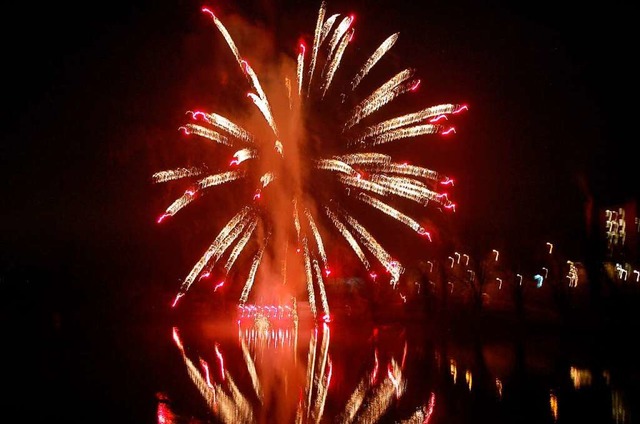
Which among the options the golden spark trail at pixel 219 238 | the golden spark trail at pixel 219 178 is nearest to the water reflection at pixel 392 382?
the golden spark trail at pixel 219 238

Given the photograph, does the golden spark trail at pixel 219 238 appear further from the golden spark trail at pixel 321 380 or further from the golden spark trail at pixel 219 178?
the golden spark trail at pixel 321 380

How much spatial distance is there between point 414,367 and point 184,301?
21.4m

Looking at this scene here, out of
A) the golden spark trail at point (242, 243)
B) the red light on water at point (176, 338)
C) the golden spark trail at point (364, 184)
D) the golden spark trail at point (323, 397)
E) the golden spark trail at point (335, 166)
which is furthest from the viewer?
the golden spark trail at point (242, 243)

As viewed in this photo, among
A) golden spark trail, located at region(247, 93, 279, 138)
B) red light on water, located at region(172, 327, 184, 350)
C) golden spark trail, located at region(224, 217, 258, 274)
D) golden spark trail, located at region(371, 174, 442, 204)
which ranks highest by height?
golden spark trail, located at region(247, 93, 279, 138)

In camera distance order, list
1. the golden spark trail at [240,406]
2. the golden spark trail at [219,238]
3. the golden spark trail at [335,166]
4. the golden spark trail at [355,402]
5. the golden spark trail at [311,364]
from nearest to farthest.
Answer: the golden spark trail at [355,402] → the golden spark trail at [240,406] → the golden spark trail at [311,364] → the golden spark trail at [335,166] → the golden spark trail at [219,238]

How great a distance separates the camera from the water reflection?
9.48m

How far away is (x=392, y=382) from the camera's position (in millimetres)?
12336

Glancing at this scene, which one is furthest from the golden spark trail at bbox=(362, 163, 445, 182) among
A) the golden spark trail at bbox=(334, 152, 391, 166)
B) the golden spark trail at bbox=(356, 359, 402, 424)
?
the golden spark trail at bbox=(356, 359, 402, 424)

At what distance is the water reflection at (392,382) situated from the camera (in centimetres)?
948

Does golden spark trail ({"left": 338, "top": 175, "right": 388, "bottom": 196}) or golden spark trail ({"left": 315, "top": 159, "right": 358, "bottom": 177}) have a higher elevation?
golden spark trail ({"left": 315, "top": 159, "right": 358, "bottom": 177})

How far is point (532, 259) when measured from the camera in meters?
34.8

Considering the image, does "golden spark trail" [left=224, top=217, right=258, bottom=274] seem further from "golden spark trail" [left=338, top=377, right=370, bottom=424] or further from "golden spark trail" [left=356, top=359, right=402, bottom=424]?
"golden spark trail" [left=338, top=377, right=370, bottom=424]

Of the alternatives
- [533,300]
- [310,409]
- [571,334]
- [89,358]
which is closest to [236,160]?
[89,358]

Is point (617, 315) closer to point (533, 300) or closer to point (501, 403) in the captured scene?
point (533, 300)
